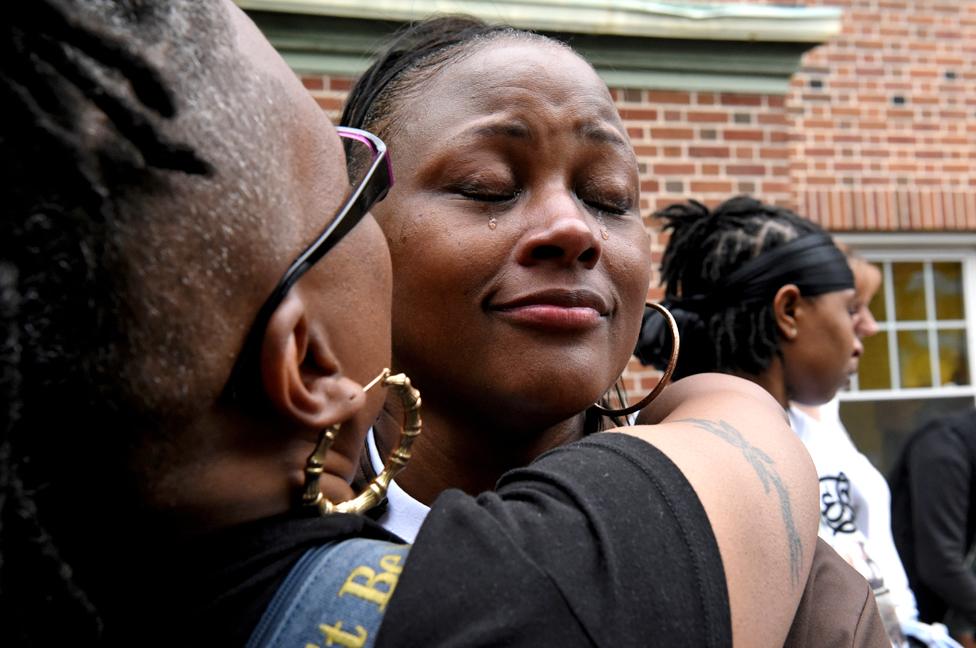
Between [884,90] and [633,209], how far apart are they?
6.31m

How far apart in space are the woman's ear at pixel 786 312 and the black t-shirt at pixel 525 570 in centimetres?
235

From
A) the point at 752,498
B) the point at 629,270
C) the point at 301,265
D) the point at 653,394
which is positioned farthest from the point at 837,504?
the point at 301,265

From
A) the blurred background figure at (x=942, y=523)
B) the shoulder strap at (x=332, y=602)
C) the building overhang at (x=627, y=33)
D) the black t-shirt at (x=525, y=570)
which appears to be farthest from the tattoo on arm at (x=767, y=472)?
the building overhang at (x=627, y=33)

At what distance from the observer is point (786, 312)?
329 centimetres

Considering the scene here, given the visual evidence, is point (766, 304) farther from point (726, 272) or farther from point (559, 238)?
point (559, 238)

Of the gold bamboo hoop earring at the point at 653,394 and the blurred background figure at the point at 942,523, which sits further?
the blurred background figure at the point at 942,523

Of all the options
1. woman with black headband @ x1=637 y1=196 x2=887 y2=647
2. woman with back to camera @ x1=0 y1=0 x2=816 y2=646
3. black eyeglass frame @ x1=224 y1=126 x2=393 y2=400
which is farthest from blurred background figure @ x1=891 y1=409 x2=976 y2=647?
black eyeglass frame @ x1=224 y1=126 x2=393 y2=400

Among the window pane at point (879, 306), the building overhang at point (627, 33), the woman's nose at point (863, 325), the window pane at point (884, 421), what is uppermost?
the building overhang at point (627, 33)

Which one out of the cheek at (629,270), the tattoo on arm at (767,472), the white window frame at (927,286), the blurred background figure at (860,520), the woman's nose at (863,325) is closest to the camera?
the tattoo on arm at (767,472)

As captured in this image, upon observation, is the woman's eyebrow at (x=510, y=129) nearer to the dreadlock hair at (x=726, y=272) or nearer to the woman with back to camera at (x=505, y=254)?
the woman with back to camera at (x=505, y=254)

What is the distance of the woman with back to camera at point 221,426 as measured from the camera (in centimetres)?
86

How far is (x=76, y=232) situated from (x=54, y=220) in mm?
20

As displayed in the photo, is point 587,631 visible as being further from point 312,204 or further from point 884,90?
point 884,90

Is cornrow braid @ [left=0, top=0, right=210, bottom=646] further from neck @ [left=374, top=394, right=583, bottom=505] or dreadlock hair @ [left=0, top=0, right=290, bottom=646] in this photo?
neck @ [left=374, top=394, right=583, bottom=505]
